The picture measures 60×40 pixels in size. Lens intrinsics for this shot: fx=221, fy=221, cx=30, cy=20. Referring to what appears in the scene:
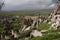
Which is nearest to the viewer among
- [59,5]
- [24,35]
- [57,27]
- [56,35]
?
[56,35]

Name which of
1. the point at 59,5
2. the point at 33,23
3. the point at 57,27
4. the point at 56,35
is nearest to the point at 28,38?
the point at 56,35

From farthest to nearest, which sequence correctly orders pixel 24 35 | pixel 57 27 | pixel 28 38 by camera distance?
pixel 57 27, pixel 24 35, pixel 28 38

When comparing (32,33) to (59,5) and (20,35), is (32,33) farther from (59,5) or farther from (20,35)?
(59,5)

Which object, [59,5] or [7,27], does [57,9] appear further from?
[7,27]

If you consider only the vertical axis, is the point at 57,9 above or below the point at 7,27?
above

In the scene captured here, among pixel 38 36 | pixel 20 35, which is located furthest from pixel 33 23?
pixel 38 36

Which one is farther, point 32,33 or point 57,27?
point 57,27

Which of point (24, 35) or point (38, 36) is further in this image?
point (24, 35)

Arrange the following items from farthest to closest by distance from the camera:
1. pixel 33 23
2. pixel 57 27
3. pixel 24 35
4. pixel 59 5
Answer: pixel 59 5 < pixel 33 23 < pixel 57 27 < pixel 24 35

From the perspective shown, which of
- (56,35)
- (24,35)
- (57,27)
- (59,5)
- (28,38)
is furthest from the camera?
(59,5)
